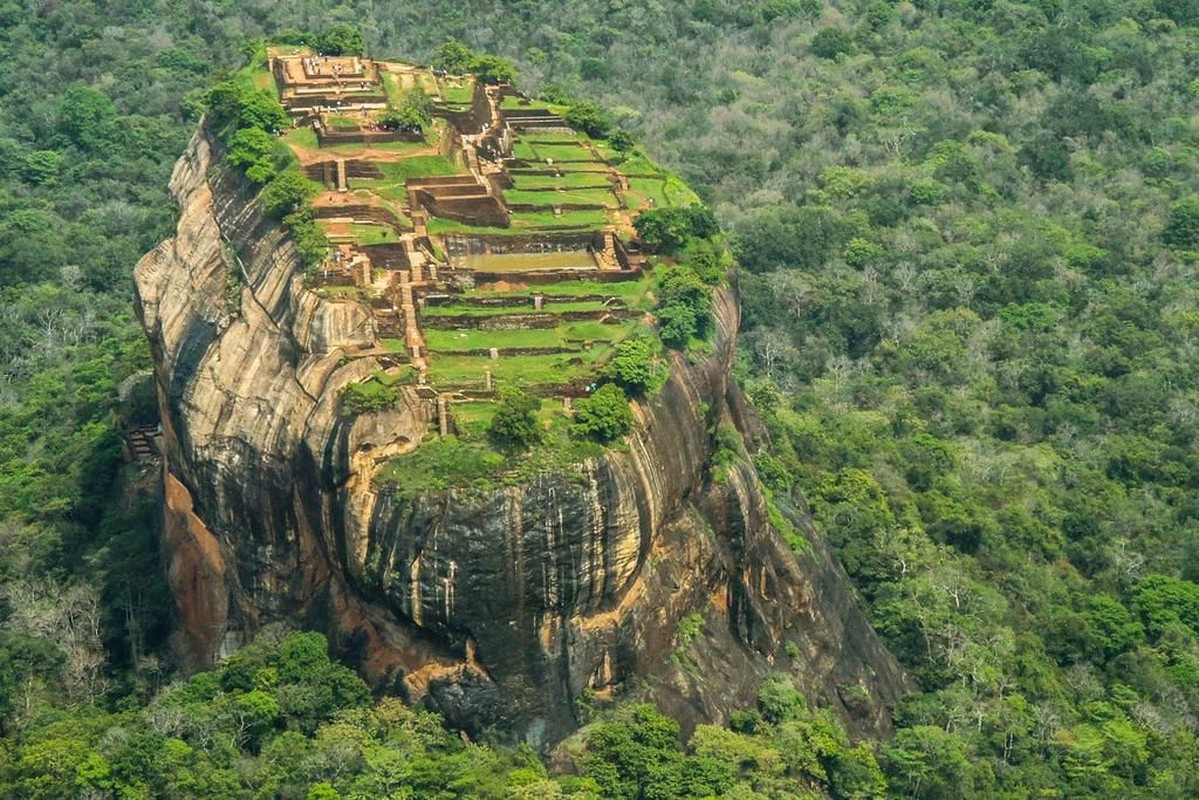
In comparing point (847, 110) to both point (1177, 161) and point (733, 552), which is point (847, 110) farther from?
point (733, 552)

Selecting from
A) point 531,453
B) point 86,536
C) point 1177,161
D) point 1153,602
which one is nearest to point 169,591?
point 86,536

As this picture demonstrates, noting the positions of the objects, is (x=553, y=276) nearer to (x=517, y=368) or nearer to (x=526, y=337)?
(x=526, y=337)

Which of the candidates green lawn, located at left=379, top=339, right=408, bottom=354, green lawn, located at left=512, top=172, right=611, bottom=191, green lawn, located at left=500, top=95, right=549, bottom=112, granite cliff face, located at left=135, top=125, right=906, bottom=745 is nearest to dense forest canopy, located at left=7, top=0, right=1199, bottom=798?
granite cliff face, located at left=135, top=125, right=906, bottom=745

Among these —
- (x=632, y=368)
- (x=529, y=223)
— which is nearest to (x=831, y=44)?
(x=529, y=223)

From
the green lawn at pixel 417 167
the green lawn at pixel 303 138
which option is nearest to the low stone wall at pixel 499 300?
the green lawn at pixel 417 167

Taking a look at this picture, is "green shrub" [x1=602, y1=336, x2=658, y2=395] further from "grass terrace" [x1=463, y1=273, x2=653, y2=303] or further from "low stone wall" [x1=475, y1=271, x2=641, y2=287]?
"low stone wall" [x1=475, y1=271, x2=641, y2=287]

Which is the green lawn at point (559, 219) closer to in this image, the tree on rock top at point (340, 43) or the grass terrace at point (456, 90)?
the grass terrace at point (456, 90)
